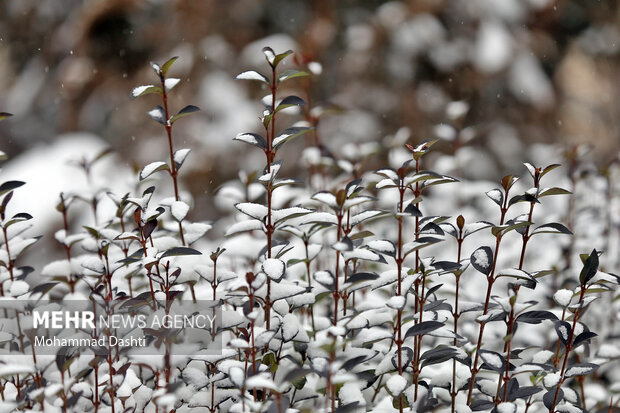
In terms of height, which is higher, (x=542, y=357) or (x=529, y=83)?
(x=529, y=83)

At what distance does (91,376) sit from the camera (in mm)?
1111

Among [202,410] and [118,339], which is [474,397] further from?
[118,339]

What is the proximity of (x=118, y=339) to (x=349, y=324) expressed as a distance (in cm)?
38

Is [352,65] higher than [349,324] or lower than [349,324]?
higher

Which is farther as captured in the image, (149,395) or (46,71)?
(46,71)

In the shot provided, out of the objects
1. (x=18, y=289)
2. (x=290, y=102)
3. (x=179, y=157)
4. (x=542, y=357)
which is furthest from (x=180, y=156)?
(x=542, y=357)

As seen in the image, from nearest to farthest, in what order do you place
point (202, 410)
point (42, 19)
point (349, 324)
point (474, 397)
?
point (349, 324), point (202, 410), point (474, 397), point (42, 19)

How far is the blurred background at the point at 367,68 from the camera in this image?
3.57m

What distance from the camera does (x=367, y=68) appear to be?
3.77 metres

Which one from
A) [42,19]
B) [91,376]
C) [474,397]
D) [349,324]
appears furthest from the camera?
[42,19]

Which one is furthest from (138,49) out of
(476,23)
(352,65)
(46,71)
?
(476,23)

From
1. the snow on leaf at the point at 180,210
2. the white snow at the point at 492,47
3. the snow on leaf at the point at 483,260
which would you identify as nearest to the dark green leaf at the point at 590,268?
the snow on leaf at the point at 483,260

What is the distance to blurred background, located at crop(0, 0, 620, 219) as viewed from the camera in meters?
3.57

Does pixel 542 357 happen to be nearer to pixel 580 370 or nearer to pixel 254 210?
pixel 580 370
